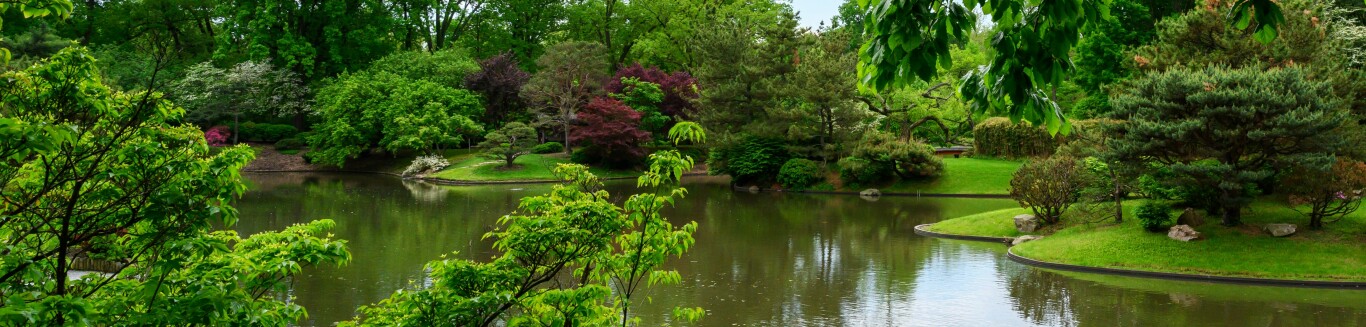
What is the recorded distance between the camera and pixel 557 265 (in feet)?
17.8

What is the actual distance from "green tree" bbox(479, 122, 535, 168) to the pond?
1465 cm

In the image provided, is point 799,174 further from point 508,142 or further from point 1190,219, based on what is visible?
point 1190,219

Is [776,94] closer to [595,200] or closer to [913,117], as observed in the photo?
[913,117]

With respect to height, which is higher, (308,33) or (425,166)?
(308,33)

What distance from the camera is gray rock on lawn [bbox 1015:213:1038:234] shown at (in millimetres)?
18156

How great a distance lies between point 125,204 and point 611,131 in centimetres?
3573

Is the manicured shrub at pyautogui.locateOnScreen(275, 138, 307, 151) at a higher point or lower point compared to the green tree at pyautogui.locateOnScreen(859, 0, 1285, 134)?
lower

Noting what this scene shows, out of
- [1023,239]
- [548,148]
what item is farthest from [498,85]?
[1023,239]

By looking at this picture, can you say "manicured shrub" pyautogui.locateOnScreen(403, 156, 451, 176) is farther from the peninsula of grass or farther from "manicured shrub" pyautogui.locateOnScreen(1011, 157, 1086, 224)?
the peninsula of grass

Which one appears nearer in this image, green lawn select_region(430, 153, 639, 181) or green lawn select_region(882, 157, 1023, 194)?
green lawn select_region(882, 157, 1023, 194)

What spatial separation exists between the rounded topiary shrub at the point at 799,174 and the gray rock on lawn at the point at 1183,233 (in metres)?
17.3

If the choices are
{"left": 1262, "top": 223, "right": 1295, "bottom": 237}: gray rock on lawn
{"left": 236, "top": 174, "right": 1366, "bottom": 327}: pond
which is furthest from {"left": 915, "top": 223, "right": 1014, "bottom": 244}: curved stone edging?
{"left": 1262, "top": 223, "right": 1295, "bottom": 237}: gray rock on lawn

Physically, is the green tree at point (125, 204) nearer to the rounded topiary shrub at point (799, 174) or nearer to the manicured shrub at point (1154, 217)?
the manicured shrub at point (1154, 217)

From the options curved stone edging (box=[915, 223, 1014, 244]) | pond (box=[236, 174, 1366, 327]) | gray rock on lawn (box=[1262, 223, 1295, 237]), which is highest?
gray rock on lawn (box=[1262, 223, 1295, 237])
